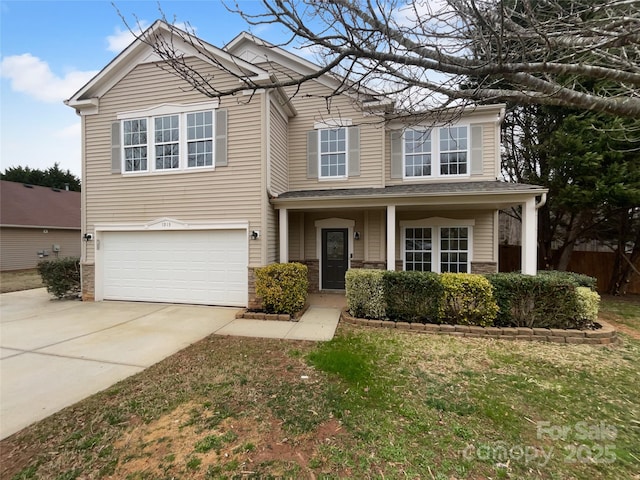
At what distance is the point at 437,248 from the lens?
360 inches

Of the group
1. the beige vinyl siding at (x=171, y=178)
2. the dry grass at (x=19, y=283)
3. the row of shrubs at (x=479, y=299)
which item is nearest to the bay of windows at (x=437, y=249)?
the row of shrubs at (x=479, y=299)

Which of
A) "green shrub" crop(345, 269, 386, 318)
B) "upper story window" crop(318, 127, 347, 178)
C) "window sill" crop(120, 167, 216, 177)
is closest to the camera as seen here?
"green shrub" crop(345, 269, 386, 318)

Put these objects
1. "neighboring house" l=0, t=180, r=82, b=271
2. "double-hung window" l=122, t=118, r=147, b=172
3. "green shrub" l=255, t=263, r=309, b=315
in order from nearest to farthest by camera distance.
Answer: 1. "green shrub" l=255, t=263, r=309, b=315
2. "double-hung window" l=122, t=118, r=147, b=172
3. "neighboring house" l=0, t=180, r=82, b=271

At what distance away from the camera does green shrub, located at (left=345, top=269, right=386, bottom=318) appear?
6.15 m

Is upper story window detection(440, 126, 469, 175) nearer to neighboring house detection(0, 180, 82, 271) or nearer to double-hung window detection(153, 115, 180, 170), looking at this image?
double-hung window detection(153, 115, 180, 170)

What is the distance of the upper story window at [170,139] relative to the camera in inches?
296

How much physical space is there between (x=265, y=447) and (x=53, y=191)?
27409 mm

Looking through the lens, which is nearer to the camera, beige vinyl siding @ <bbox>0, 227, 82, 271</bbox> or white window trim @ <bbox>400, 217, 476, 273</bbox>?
white window trim @ <bbox>400, 217, 476, 273</bbox>

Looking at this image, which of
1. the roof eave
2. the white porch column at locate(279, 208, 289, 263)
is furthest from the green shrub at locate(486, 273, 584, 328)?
the white porch column at locate(279, 208, 289, 263)

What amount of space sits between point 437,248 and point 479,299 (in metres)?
3.66

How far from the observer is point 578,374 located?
12.9ft

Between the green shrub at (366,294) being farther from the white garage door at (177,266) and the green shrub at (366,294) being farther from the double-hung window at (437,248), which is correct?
the double-hung window at (437,248)

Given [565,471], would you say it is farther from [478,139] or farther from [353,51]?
[478,139]

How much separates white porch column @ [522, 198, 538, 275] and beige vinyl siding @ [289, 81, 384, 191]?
153 inches
